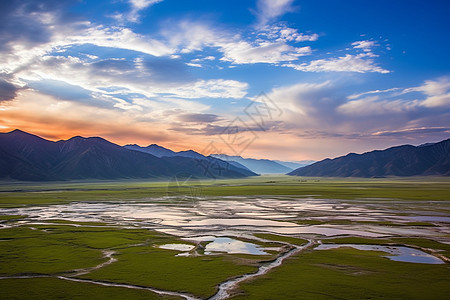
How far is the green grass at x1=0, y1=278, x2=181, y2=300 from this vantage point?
57.1 feet

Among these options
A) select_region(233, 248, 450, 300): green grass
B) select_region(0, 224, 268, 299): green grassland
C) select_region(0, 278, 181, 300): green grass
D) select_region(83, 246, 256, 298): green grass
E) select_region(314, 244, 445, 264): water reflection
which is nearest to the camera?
select_region(0, 278, 181, 300): green grass

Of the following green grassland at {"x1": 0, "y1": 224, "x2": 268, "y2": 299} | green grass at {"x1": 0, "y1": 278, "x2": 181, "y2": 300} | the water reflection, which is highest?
green grass at {"x1": 0, "y1": 278, "x2": 181, "y2": 300}

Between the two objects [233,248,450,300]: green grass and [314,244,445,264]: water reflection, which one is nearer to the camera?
[233,248,450,300]: green grass

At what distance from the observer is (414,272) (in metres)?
21.6

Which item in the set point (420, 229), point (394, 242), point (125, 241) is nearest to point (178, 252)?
point (125, 241)

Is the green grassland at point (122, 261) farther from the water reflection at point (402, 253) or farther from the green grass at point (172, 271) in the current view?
the water reflection at point (402, 253)

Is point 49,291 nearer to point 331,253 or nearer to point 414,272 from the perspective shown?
point 331,253

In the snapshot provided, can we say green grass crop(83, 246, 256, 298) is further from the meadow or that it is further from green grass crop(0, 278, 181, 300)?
green grass crop(0, 278, 181, 300)

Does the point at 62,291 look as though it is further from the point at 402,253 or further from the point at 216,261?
the point at 402,253

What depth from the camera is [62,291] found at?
18.1 meters

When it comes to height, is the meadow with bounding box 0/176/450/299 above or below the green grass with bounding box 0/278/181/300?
below

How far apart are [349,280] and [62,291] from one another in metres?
16.5

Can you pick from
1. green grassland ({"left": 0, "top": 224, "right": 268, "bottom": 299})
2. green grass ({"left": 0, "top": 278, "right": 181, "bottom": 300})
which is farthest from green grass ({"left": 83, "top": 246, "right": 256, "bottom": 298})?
green grass ({"left": 0, "top": 278, "right": 181, "bottom": 300})

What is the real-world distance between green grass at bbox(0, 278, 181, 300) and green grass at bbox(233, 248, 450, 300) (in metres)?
5.88
